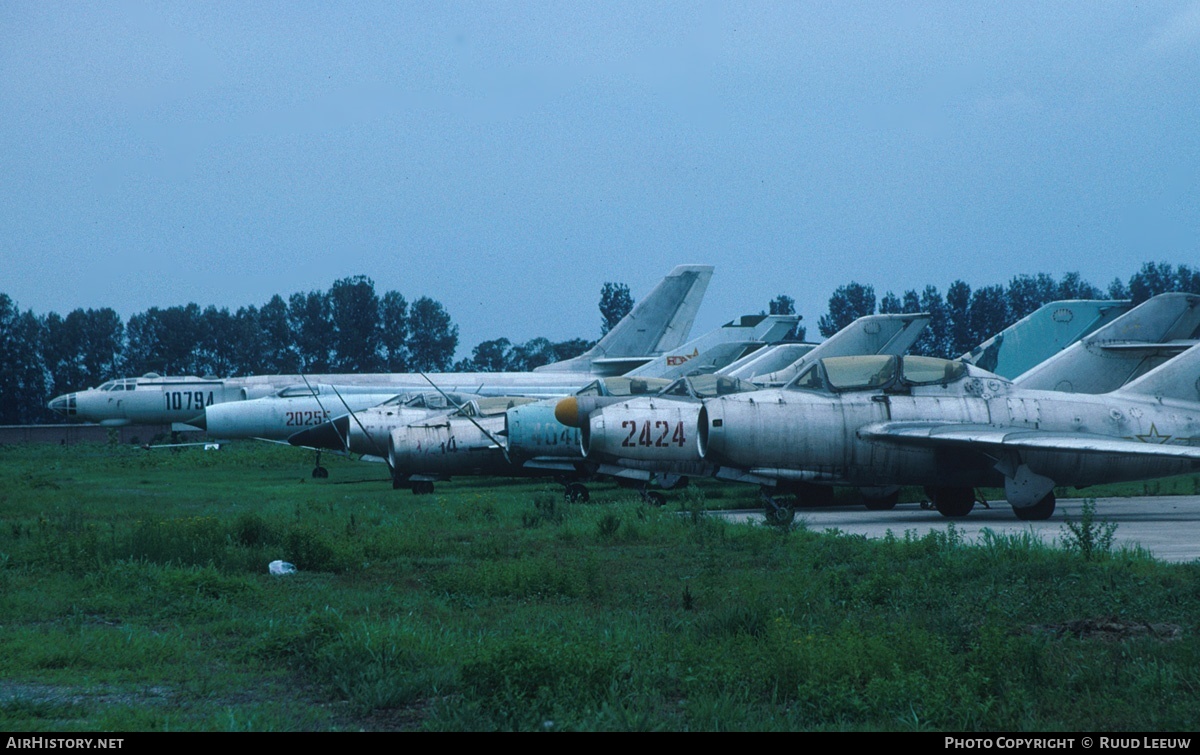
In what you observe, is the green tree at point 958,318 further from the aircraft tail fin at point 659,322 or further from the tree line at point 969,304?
the aircraft tail fin at point 659,322

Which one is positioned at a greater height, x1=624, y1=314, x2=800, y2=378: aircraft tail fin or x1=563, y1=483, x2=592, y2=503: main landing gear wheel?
x1=624, y1=314, x2=800, y2=378: aircraft tail fin

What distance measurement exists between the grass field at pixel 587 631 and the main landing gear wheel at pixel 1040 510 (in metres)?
4.73

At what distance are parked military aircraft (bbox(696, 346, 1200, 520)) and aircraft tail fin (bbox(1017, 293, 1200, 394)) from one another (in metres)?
0.90

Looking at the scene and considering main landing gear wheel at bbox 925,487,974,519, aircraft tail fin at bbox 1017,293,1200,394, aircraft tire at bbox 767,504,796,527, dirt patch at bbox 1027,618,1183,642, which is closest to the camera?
dirt patch at bbox 1027,618,1183,642

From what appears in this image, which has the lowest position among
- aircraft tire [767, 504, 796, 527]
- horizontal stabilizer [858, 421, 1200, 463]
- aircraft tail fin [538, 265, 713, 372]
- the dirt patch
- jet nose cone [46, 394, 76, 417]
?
the dirt patch

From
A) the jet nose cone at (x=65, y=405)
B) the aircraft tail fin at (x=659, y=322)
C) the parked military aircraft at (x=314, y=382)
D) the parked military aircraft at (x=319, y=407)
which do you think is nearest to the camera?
the parked military aircraft at (x=319, y=407)

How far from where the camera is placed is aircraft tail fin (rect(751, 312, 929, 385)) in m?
23.9

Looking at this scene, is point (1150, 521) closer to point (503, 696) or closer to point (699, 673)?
point (699, 673)

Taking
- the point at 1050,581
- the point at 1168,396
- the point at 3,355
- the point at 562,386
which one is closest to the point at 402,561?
the point at 1050,581

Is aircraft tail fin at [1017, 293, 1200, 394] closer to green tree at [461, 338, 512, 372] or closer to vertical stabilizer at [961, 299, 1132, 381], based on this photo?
vertical stabilizer at [961, 299, 1132, 381]

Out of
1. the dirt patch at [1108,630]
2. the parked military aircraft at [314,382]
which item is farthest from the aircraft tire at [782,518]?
the parked military aircraft at [314,382]

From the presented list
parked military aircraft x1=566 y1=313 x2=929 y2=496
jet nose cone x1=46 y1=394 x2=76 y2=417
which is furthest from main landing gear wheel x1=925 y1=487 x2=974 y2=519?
jet nose cone x1=46 y1=394 x2=76 y2=417

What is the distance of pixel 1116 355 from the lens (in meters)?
18.4

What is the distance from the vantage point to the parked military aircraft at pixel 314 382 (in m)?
39.3
